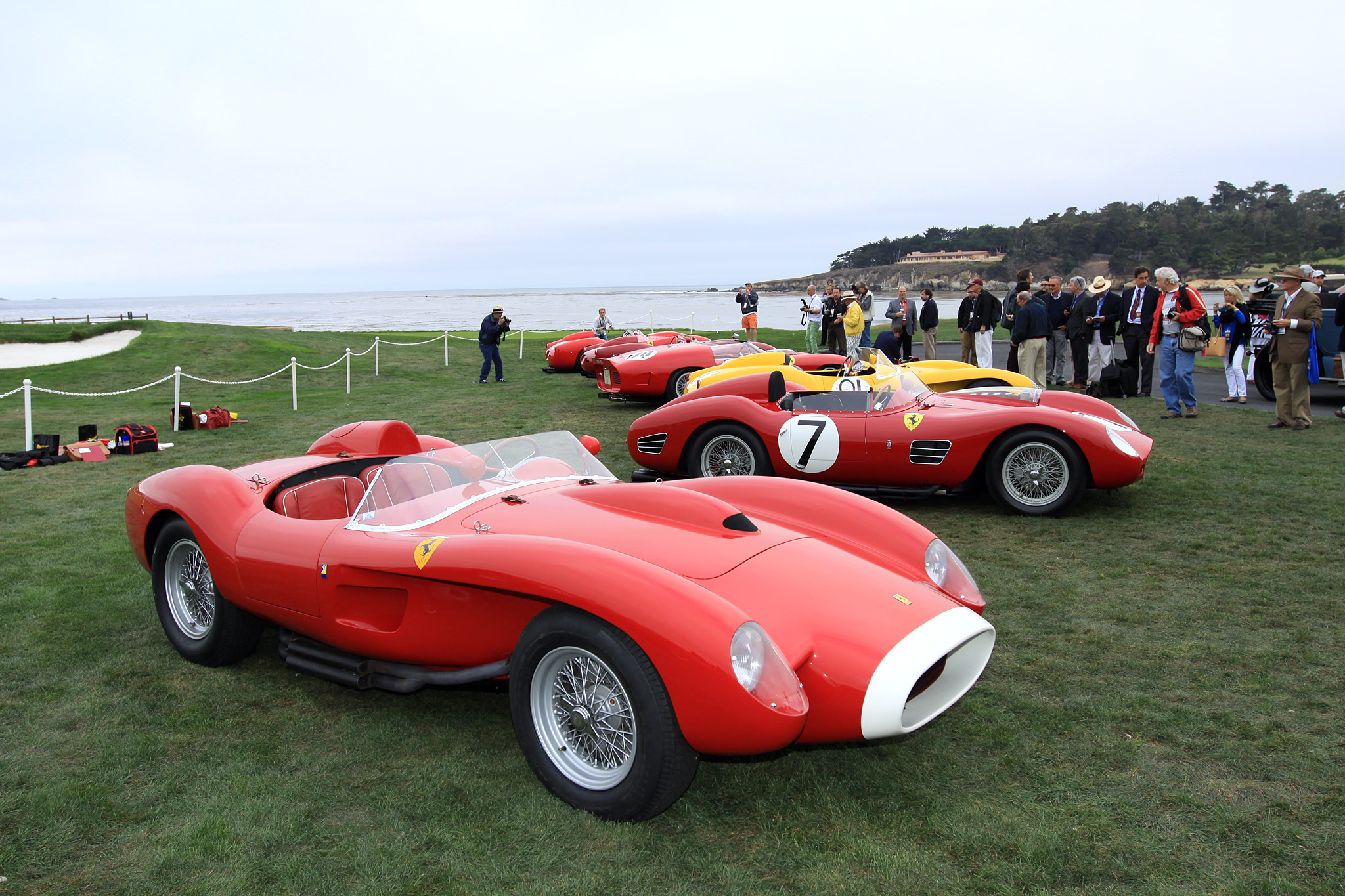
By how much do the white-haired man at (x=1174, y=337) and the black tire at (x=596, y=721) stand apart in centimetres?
976

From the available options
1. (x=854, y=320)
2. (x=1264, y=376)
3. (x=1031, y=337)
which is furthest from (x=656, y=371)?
(x=1264, y=376)

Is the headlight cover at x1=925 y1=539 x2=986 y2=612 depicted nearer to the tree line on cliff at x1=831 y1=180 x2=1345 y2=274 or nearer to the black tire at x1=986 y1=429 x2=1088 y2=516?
the black tire at x1=986 y1=429 x2=1088 y2=516

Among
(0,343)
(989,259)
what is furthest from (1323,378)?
(989,259)

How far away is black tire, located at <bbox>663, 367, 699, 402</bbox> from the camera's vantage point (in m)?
13.5

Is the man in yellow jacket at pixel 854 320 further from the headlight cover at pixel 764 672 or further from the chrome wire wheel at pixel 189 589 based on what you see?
the headlight cover at pixel 764 672

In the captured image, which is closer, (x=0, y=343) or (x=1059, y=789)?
(x=1059, y=789)

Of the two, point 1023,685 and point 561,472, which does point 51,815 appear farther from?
point 1023,685

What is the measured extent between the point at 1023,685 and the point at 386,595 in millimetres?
2790

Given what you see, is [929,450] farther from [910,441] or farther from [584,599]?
[584,599]

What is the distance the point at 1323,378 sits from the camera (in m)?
12.1

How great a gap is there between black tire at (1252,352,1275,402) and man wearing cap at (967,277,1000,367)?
148 inches

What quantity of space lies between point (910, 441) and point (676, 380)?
7.15 metres

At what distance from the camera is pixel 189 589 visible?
4305 millimetres

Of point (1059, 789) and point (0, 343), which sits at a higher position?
point (0, 343)
